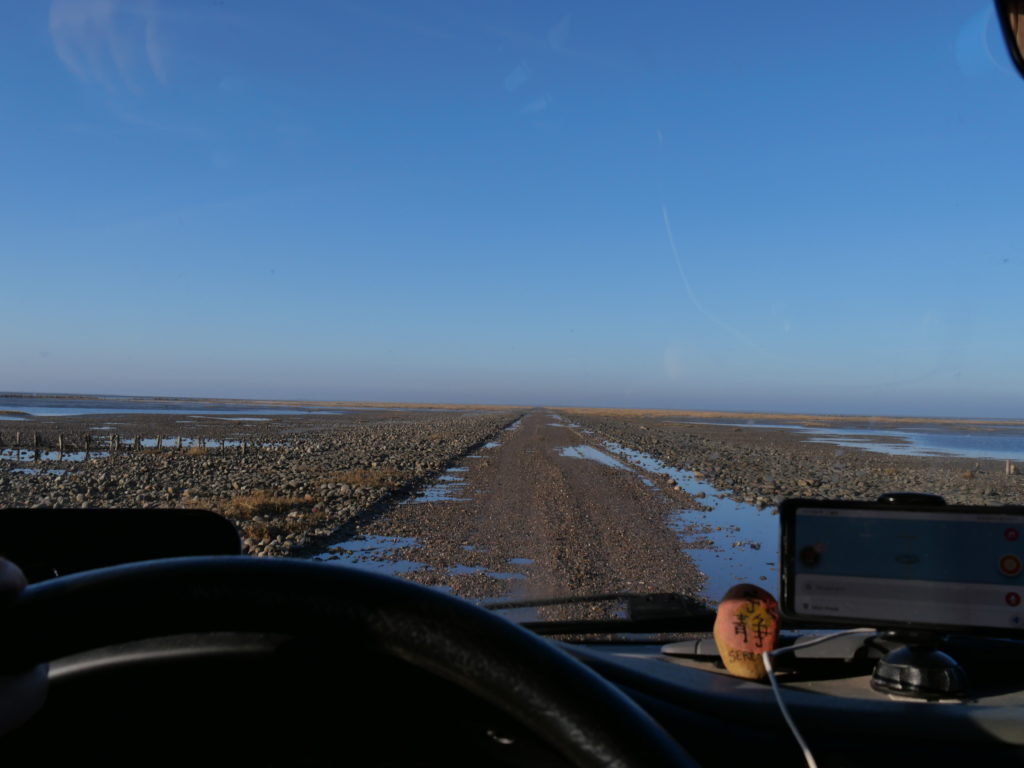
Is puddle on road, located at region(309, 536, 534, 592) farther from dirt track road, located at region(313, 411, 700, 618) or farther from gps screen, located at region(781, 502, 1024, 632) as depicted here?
gps screen, located at region(781, 502, 1024, 632)

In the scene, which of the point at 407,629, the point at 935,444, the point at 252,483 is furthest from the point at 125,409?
the point at 407,629

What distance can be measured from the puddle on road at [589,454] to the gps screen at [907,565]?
1843cm

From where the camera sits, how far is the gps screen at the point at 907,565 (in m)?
1.71

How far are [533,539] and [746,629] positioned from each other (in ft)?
23.9

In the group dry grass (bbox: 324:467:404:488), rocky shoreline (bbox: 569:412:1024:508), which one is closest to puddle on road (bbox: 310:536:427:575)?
rocky shoreline (bbox: 569:412:1024:508)

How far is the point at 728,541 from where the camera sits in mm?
9445

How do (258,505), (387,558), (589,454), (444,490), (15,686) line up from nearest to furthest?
(15,686) → (387,558) → (258,505) → (444,490) → (589,454)

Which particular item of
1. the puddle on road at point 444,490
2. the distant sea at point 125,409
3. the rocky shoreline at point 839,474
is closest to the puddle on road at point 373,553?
the puddle on road at point 444,490

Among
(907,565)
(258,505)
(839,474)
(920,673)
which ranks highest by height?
(907,565)

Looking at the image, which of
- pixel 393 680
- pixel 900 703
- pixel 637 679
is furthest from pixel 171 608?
pixel 900 703

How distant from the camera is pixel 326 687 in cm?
101

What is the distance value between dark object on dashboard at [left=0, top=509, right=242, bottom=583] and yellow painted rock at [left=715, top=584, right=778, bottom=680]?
1.19 metres

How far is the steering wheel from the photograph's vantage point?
78 centimetres

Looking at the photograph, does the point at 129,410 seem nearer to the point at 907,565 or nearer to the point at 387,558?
the point at 387,558
